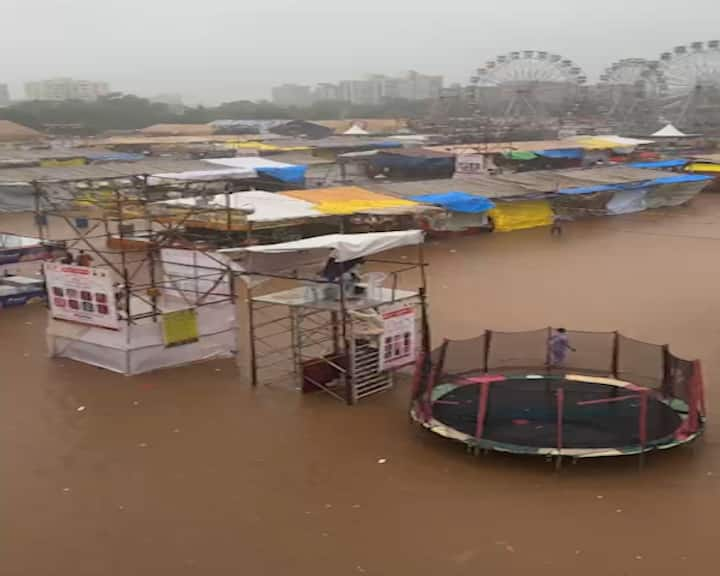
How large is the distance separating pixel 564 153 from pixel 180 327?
27.5 metres

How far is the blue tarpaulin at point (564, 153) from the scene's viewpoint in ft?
110

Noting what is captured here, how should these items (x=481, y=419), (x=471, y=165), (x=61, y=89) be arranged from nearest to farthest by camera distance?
(x=481, y=419) → (x=471, y=165) → (x=61, y=89)

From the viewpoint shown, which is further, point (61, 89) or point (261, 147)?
point (61, 89)

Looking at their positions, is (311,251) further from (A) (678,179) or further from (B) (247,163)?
(A) (678,179)

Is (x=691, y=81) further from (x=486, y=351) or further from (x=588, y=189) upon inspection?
(x=486, y=351)

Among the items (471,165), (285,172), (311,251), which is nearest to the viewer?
(311,251)

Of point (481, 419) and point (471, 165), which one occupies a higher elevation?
point (481, 419)

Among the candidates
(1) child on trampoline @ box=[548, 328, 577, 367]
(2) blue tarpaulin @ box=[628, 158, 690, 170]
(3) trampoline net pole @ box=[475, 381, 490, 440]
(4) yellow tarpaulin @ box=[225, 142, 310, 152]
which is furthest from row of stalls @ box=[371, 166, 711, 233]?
(4) yellow tarpaulin @ box=[225, 142, 310, 152]

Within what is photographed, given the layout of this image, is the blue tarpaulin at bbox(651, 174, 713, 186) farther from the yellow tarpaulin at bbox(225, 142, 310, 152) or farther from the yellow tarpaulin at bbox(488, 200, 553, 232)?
the yellow tarpaulin at bbox(225, 142, 310, 152)

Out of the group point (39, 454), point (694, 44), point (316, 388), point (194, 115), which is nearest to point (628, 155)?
point (694, 44)

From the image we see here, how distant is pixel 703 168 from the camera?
3228 cm

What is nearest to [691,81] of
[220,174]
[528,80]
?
[528,80]

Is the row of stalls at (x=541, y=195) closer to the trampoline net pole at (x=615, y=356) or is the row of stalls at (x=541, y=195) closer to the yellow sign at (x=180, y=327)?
the yellow sign at (x=180, y=327)

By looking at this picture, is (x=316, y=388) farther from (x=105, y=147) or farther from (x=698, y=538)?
(x=105, y=147)
